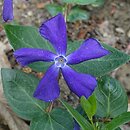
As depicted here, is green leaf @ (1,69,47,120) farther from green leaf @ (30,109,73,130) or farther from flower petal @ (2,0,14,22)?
flower petal @ (2,0,14,22)

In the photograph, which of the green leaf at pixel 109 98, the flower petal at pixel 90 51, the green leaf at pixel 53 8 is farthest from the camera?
the green leaf at pixel 53 8

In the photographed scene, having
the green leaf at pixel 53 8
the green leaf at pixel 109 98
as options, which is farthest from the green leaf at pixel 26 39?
the green leaf at pixel 53 8

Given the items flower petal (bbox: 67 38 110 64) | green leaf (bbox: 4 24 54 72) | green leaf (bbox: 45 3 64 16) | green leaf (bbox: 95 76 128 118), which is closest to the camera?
flower petal (bbox: 67 38 110 64)

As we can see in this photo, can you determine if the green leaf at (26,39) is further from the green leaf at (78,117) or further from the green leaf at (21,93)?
the green leaf at (78,117)

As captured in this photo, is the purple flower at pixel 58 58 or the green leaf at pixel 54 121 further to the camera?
the green leaf at pixel 54 121

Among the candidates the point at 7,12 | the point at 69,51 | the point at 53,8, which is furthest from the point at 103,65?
the point at 53,8

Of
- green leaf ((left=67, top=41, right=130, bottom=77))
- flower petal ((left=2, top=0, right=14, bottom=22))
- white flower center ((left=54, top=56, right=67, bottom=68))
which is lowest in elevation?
white flower center ((left=54, top=56, right=67, bottom=68))

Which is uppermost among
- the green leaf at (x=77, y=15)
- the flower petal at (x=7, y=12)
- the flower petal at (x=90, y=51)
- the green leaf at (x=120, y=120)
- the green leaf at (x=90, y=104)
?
the green leaf at (x=77, y=15)

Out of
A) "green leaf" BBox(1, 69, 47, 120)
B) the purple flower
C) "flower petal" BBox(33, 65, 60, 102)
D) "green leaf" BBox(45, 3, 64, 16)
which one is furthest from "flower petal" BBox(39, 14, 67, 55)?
"green leaf" BBox(45, 3, 64, 16)

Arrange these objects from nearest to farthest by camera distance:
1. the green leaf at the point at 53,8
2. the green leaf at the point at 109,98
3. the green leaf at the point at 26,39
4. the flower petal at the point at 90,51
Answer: the flower petal at the point at 90,51
the green leaf at the point at 26,39
the green leaf at the point at 109,98
the green leaf at the point at 53,8
